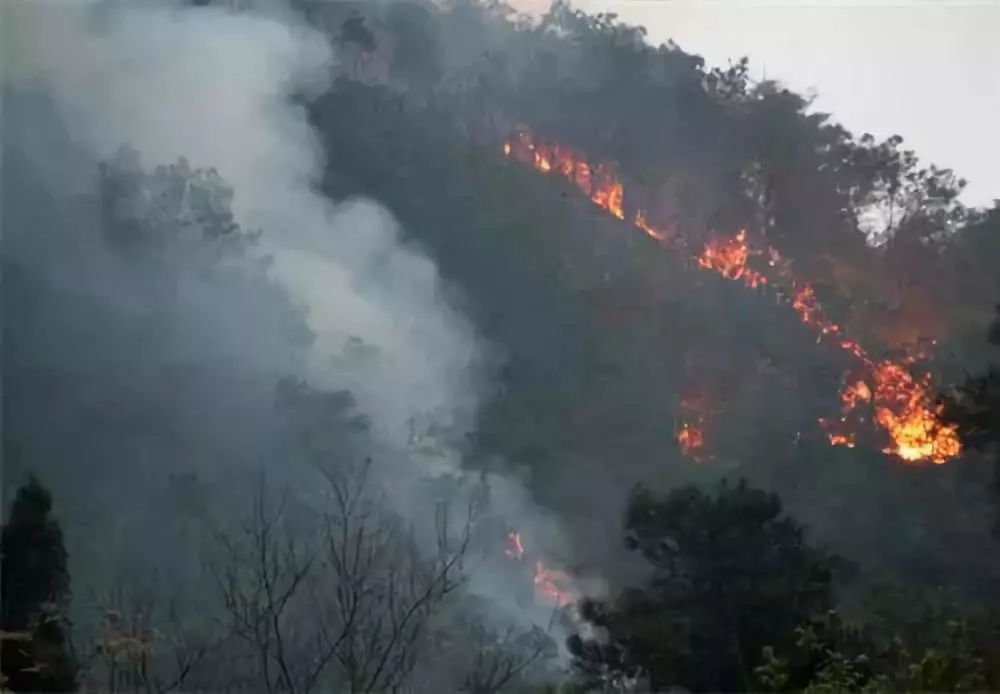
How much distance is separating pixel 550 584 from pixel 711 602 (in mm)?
459

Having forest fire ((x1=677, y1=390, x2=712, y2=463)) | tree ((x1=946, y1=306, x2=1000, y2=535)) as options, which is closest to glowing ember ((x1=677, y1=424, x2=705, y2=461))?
forest fire ((x1=677, y1=390, x2=712, y2=463))

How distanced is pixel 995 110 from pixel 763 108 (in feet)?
2.33

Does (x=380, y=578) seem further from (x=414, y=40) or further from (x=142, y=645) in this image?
(x=414, y=40)

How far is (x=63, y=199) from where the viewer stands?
3.11 meters

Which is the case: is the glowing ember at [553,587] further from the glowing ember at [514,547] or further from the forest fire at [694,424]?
the forest fire at [694,424]

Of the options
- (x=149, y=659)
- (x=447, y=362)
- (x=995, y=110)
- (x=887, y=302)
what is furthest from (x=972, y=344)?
(x=149, y=659)

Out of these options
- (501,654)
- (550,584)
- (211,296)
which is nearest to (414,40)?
(211,296)

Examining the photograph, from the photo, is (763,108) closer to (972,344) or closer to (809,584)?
(972,344)

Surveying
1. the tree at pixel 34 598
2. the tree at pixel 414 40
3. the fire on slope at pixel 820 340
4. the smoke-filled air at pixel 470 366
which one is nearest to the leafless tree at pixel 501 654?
the smoke-filled air at pixel 470 366

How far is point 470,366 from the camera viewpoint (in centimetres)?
310

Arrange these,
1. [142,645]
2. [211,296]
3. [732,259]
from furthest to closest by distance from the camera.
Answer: [732,259], [211,296], [142,645]

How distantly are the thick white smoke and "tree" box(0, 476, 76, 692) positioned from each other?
2.83ft

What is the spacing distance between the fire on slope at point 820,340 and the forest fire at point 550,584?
52cm

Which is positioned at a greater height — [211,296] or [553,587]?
[211,296]
